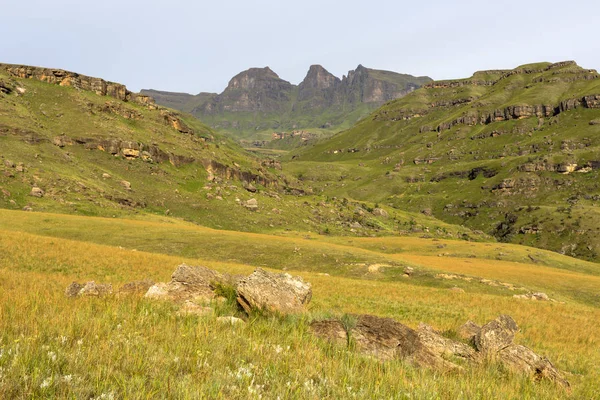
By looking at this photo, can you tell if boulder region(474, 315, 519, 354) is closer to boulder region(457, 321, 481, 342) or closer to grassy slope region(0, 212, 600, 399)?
boulder region(457, 321, 481, 342)

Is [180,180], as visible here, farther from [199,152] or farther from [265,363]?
[265,363]

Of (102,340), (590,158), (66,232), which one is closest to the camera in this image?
(102,340)

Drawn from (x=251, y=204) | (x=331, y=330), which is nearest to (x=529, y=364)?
(x=331, y=330)

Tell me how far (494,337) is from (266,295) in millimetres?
6433

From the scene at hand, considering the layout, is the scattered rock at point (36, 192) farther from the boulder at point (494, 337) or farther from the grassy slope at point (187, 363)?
the boulder at point (494, 337)

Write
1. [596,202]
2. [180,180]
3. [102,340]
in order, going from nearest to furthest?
[102,340]
[180,180]
[596,202]

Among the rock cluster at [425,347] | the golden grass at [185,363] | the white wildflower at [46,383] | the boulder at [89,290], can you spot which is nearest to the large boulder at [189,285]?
the boulder at [89,290]

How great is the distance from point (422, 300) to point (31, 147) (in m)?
81.7

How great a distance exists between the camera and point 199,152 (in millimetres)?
104875

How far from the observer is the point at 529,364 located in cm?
802

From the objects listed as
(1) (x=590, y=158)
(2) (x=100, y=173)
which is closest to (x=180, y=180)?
(2) (x=100, y=173)

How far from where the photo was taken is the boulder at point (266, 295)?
955 centimetres

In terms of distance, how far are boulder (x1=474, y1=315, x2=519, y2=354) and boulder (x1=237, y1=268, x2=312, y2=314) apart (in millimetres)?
5071

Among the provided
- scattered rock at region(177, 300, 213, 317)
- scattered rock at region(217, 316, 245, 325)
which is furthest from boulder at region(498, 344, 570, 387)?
scattered rock at region(177, 300, 213, 317)
